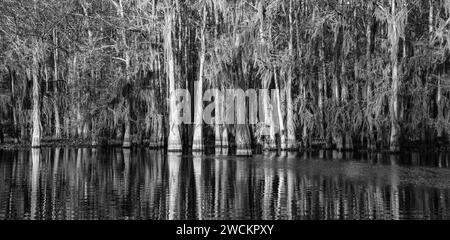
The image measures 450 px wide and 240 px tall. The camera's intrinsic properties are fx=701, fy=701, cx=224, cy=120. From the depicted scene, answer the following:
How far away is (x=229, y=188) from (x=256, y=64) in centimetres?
2032

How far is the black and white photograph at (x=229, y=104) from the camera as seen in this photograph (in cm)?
2636

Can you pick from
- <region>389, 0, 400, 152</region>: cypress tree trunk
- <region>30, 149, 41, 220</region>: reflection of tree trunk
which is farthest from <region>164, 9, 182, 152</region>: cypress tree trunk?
<region>389, 0, 400, 152</region>: cypress tree trunk

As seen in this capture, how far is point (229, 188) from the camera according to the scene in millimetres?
27328

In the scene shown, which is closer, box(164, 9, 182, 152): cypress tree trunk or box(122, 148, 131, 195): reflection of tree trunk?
box(122, 148, 131, 195): reflection of tree trunk

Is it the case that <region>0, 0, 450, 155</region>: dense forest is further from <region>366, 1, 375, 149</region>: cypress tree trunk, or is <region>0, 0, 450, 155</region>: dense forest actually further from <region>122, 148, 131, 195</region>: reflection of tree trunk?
<region>122, 148, 131, 195</region>: reflection of tree trunk

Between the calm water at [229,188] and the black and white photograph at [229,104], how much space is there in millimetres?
102

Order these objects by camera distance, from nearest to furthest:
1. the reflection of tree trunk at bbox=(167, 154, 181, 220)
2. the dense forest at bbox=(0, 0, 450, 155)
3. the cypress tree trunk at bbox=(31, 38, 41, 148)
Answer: the reflection of tree trunk at bbox=(167, 154, 181, 220) < the dense forest at bbox=(0, 0, 450, 155) < the cypress tree trunk at bbox=(31, 38, 41, 148)

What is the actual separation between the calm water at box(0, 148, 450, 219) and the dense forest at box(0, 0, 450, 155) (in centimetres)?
575

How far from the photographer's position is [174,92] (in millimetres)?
48312

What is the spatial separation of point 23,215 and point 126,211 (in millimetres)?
3015

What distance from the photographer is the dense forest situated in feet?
150

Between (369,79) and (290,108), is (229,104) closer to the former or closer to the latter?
(290,108)

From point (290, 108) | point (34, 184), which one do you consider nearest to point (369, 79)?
point (290, 108)
